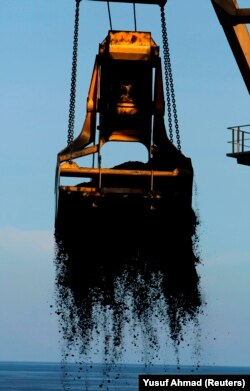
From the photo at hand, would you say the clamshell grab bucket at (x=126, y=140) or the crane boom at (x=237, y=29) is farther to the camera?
the crane boom at (x=237, y=29)

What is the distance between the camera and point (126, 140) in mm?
29875

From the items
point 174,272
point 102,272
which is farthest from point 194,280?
point 102,272

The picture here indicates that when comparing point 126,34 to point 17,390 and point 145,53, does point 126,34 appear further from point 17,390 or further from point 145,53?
point 17,390

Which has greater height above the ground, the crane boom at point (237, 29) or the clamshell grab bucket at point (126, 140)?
the crane boom at point (237, 29)

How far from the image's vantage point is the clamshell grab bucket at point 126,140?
2792 cm

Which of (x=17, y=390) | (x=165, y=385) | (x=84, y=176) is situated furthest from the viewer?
(x=17, y=390)

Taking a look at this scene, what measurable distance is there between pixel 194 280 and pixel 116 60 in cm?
588

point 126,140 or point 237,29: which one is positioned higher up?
point 237,29

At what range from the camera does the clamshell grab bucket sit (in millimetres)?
27922

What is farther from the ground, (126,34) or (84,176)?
(126,34)

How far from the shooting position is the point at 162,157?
29156 millimetres

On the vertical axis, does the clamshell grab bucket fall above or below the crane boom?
below

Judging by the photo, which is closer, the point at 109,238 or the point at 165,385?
the point at 165,385

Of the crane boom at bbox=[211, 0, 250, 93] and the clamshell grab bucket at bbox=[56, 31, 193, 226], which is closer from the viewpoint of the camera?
the clamshell grab bucket at bbox=[56, 31, 193, 226]
